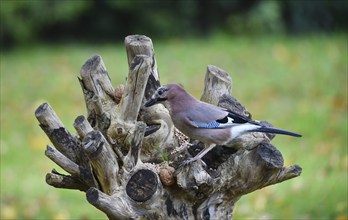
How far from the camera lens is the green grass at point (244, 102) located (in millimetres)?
6480

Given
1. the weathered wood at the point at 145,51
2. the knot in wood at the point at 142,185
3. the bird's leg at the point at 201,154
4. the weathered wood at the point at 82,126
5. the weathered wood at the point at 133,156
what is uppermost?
the weathered wood at the point at 145,51

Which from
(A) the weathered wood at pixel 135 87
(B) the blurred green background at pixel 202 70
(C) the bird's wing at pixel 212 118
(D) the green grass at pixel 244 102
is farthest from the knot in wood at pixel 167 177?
(D) the green grass at pixel 244 102

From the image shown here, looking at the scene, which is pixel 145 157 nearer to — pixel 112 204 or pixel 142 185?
pixel 142 185

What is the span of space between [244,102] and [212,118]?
589 centimetres

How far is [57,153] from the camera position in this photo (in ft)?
12.3

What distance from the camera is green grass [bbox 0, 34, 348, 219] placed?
6480 mm

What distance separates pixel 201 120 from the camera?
3768 millimetres

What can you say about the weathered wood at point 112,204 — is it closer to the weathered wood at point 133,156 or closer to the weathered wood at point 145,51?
the weathered wood at point 133,156

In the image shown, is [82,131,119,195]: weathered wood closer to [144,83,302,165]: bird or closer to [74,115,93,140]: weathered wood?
[74,115,93,140]: weathered wood

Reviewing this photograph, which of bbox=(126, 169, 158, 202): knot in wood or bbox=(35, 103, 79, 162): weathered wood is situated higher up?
bbox=(35, 103, 79, 162): weathered wood

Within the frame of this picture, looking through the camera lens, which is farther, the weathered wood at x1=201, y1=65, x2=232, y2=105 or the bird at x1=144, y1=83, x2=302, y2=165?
the weathered wood at x1=201, y1=65, x2=232, y2=105

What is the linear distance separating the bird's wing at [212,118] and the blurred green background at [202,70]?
153 centimetres

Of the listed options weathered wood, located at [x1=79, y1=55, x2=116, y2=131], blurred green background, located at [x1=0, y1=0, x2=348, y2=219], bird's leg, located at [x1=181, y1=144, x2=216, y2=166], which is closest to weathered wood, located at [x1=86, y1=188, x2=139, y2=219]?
bird's leg, located at [x1=181, y1=144, x2=216, y2=166]

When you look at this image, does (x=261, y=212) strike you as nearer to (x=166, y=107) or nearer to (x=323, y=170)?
(x=323, y=170)
